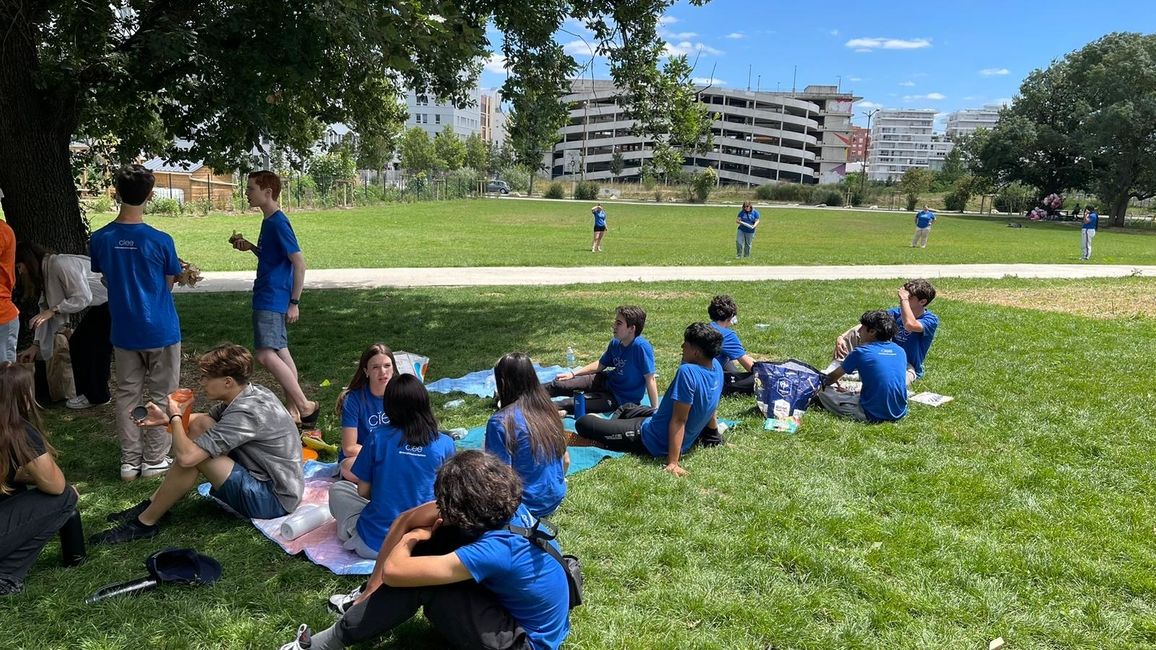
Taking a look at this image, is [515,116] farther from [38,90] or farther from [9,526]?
[9,526]

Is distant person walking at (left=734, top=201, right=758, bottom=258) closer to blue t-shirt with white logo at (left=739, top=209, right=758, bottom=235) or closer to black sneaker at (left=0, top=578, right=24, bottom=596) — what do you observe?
blue t-shirt with white logo at (left=739, top=209, right=758, bottom=235)

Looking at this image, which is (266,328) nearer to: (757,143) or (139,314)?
(139,314)

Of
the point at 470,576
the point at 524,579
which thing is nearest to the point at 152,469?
the point at 470,576

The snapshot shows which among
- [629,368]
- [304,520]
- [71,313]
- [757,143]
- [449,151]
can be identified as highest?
[757,143]

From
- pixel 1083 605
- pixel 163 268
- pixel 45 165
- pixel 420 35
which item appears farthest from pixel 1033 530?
→ pixel 45 165

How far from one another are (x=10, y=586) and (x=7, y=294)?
7.94ft

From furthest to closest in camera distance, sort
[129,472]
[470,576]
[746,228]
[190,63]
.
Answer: [746,228]
[190,63]
[129,472]
[470,576]

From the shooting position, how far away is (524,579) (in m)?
2.72

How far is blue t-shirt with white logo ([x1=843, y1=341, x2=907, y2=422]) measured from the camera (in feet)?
19.6

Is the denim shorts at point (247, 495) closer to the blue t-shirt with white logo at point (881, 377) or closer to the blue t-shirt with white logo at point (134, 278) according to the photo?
the blue t-shirt with white logo at point (134, 278)

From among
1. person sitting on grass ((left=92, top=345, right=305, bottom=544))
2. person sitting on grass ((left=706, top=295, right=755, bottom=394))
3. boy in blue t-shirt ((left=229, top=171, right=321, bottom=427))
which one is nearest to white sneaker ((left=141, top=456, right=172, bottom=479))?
person sitting on grass ((left=92, top=345, right=305, bottom=544))

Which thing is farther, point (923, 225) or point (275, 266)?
point (923, 225)

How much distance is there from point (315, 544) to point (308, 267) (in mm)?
13669

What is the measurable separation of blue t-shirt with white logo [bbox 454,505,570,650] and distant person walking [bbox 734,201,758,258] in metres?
16.9
